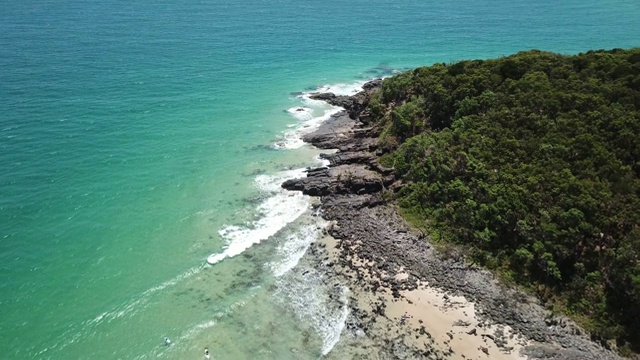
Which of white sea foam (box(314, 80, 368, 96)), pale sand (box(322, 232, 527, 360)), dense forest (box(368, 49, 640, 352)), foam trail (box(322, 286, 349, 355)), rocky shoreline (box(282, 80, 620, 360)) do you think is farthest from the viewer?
white sea foam (box(314, 80, 368, 96))

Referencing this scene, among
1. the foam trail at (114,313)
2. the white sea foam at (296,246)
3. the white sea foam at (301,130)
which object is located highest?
the white sea foam at (301,130)

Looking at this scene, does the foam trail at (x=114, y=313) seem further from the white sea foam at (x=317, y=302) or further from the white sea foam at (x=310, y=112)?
the white sea foam at (x=310, y=112)

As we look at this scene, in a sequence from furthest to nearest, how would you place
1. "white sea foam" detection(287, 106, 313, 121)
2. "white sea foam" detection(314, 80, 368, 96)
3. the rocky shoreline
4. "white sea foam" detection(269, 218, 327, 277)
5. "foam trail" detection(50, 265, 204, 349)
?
1. "white sea foam" detection(314, 80, 368, 96)
2. "white sea foam" detection(287, 106, 313, 121)
3. "white sea foam" detection(269, 218, 327, 277)
4. "foam trail" detection(50, 265, 204, 349)
5. the rocky shoreline

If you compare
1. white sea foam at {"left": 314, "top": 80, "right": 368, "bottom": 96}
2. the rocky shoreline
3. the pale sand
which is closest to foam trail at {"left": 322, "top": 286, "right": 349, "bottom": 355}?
the rocky shoreline

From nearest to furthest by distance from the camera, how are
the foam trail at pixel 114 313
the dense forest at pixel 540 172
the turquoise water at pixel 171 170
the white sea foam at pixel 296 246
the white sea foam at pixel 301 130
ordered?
the foam trail at pixel 114 313, the dense forest at pixel 540 172, the turquoise water at pixel 171 170, the white sea foam at pixel 296 246, the white sea foam at pixel 301 130

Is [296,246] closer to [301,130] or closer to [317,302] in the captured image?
[317,302]

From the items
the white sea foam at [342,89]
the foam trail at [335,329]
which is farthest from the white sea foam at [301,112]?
the foam trail at [335,329]

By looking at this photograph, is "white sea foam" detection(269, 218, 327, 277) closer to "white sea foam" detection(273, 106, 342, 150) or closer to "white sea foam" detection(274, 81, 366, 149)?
"white sea foam" detection(273, 106, 342, 150)
